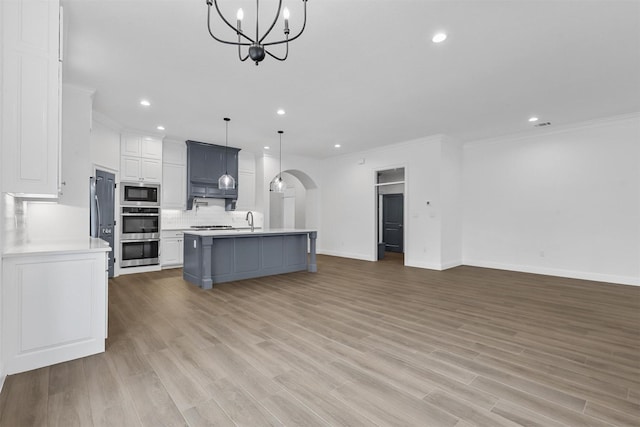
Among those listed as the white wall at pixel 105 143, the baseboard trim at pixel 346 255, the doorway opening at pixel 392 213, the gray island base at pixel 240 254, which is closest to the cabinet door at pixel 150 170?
the white wall at pixel 105 143

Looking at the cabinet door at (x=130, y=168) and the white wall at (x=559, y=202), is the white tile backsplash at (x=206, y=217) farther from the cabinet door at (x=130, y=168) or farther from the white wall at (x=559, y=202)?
the white wall at (x=559, y=202)

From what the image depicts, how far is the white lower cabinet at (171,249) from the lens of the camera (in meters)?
6.64

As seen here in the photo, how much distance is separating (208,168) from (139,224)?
6.60ft

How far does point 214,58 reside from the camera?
Answer: 3367 millimetres

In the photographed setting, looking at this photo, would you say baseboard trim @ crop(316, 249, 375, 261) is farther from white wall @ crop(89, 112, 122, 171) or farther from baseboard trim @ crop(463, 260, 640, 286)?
white wall @ crop(89, 112, 122, 171)

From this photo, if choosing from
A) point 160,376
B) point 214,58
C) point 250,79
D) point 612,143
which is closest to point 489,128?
point 612,143

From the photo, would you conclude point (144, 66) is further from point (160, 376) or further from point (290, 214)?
point (290, 214)

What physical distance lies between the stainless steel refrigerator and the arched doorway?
4697mm

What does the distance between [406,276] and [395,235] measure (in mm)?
4610

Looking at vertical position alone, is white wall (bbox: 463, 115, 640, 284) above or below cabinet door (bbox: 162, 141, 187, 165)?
below

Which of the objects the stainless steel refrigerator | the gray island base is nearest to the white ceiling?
the stainless steel refrigerator

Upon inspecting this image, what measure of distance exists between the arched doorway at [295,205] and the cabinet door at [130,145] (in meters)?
4.25

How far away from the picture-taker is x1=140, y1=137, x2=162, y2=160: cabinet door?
20.8ft

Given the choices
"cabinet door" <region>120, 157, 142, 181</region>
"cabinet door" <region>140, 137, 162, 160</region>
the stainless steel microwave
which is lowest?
the stainless steel microwave
